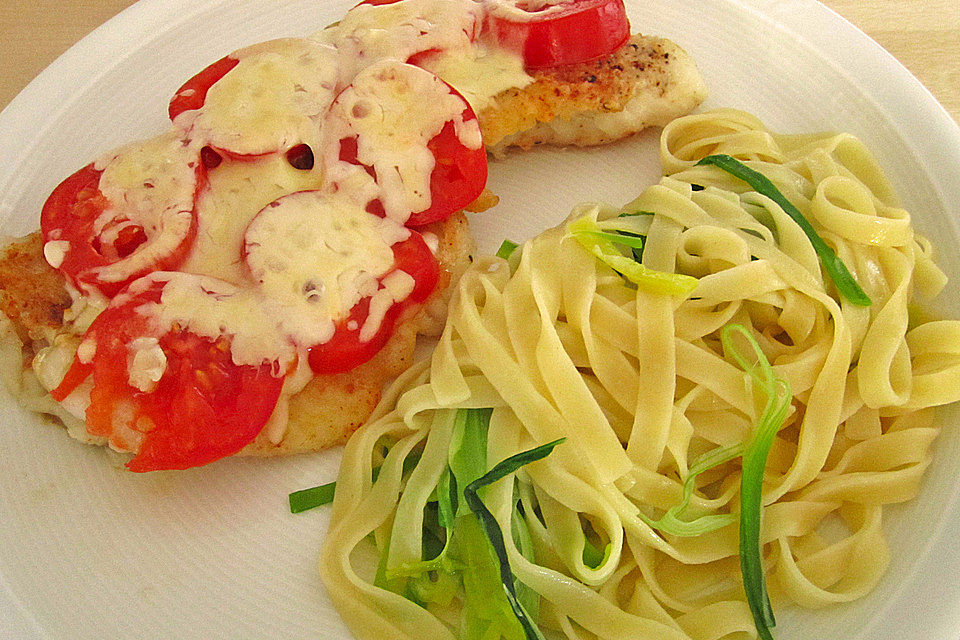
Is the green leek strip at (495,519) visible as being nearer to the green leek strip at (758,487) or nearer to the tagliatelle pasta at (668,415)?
the tagliatelle pasta at (668,415)

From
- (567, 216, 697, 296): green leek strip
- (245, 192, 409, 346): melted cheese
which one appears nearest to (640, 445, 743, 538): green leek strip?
(567, 216, 697, 296): green leek strip

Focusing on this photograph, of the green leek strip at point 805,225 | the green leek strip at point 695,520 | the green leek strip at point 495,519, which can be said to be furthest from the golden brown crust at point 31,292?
the green leek strip at point 805,225

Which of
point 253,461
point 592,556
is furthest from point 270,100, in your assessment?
point 592,556

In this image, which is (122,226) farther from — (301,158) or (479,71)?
(479,71)

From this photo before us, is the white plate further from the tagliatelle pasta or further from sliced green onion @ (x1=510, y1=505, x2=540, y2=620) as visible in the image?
sliced green onion @ (x1=510, y1=505, x2=540, y2=620)

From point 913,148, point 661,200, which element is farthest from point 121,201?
point 913,148

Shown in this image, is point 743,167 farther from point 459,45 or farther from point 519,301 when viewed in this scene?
point 459,45
